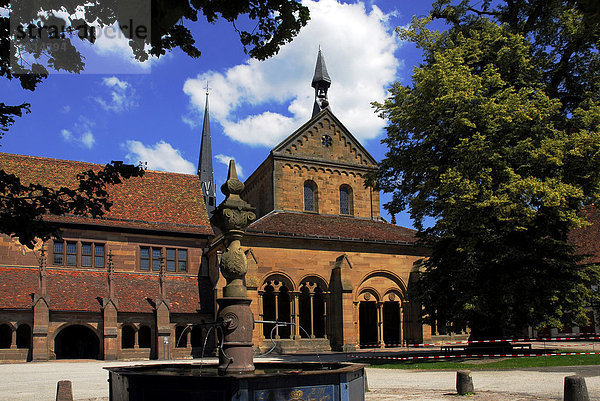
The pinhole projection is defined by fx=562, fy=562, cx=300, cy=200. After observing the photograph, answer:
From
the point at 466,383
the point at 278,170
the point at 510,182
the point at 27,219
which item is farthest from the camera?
the point at 278,170

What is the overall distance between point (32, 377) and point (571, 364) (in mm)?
17098

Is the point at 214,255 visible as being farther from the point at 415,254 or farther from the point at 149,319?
the point at 415,254

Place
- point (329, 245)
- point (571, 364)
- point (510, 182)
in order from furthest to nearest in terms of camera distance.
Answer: point (329, 245)
point (510, 182)
point (571, 364)

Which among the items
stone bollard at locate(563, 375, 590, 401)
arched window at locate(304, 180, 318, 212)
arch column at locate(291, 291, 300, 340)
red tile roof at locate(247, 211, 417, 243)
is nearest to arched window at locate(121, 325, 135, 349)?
red tile roof at locate(247, 211, 417, 243)

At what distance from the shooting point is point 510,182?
1983 centimetres

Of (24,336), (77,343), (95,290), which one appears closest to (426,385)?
(95,290)

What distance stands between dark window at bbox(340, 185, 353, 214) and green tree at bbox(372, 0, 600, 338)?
14.7 meters

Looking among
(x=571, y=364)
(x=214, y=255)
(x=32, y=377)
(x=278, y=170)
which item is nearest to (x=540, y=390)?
(x=571, y=364)

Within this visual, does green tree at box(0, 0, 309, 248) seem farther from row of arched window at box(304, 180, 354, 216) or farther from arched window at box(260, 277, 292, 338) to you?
row of arched window at box(304, 180, 354, 216)

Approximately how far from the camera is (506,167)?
66.7 feet

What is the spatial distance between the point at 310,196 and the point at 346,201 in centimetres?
280

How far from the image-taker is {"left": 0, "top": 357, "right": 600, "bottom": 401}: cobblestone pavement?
37.2ft

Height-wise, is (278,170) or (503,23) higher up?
(503,23)

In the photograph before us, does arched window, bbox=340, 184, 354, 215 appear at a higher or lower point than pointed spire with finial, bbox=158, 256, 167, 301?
higher
